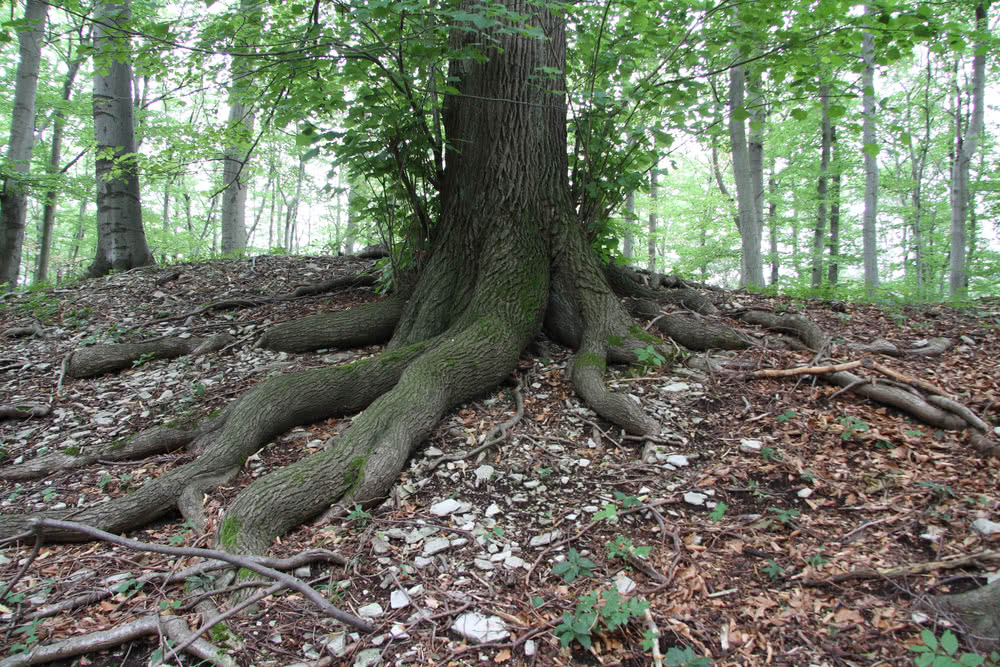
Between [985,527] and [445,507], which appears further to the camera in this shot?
[445,507]

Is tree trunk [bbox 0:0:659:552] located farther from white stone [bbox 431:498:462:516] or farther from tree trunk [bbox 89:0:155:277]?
tree trunk [bbox 89:0:155:277]

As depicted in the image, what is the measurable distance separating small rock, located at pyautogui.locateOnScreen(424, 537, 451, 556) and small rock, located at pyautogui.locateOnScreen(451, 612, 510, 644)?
1.48 ft

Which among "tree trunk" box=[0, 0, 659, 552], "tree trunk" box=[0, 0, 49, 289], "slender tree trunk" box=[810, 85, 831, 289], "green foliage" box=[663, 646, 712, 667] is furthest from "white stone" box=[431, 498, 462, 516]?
"slender tree trunk" box=[810, 85, 831, 289]

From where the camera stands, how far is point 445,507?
9.79ft

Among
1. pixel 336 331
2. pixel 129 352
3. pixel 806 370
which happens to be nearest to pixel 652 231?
pixel 806 370

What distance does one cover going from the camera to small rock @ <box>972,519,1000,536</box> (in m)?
2.35

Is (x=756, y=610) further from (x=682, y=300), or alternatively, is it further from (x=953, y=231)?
(x=953, y=231)

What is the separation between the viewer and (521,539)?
2.74 m

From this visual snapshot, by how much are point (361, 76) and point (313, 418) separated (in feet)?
8.88

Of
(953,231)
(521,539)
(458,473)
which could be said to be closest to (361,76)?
(458,473)

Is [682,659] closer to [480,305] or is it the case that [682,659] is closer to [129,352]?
[480,305]

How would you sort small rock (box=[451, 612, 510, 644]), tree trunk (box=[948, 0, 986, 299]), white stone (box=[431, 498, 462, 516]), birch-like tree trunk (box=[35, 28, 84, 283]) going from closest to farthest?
small rock (box=[451, 612, 510, 644])
white stone (box=[431, 498, 462, 516])
tree trunk (box=[948, 0, 986, 299])
birch-like tree trunk (box=[35, 28, 84, 283])

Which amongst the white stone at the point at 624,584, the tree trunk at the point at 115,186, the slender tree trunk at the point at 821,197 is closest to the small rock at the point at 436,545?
the white stone at the point at 624,584

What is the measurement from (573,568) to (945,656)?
133 centimetres
